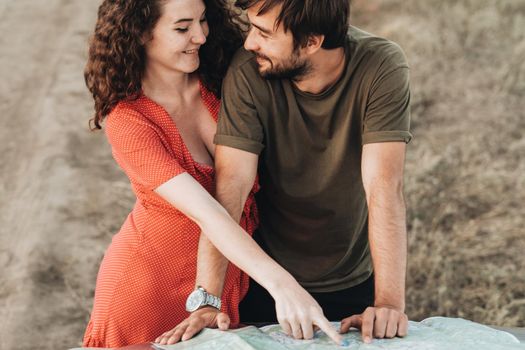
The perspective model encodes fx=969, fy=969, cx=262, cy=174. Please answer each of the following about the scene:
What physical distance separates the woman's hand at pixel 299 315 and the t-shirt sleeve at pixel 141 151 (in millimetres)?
451

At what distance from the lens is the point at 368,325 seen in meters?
2.23

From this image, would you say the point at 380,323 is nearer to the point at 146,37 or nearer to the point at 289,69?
the point at 289,69

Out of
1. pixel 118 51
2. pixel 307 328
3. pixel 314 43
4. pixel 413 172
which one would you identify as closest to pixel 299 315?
pixel 307 328

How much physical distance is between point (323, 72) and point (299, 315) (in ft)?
2.38

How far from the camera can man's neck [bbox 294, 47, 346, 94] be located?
102 inches

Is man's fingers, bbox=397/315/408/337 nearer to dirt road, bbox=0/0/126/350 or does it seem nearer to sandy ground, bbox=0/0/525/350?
sandy ground, bbox=0/0/525/350

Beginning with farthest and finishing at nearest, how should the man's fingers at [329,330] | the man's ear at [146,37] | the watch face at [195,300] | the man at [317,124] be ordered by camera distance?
the man's ear at [146,37] < the man at [317,124] < the watch face at [195,300] < the man's fingers at [329,330]

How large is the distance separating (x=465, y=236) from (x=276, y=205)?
8.93 ft

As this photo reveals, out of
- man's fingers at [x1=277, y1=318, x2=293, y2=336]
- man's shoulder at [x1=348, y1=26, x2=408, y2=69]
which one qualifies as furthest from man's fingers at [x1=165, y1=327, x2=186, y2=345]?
man's shoulder at [x1=348, y1=26, x2=408, y2=69]

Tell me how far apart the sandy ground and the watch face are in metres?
2.57

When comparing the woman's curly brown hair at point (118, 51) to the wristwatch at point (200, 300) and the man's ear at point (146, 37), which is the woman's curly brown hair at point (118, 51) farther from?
the wristwatch at point (200, 300)

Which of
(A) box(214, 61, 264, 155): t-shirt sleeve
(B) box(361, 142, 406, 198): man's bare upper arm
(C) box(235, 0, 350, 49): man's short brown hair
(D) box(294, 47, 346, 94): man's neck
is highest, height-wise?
(C) box(235, 0, 350, 49): man's short brown hair

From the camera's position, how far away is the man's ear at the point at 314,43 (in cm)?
255

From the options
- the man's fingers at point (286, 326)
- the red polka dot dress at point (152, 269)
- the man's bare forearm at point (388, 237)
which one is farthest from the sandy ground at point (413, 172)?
the man's fingers at point (286, 326)
